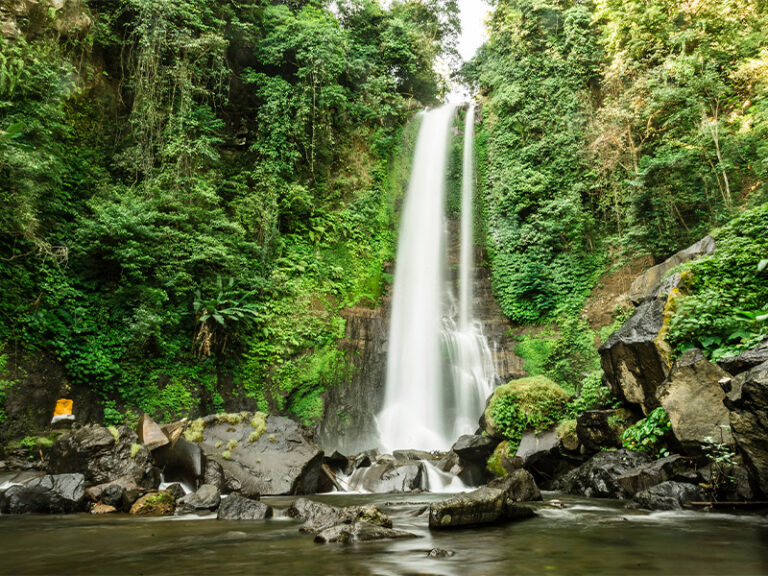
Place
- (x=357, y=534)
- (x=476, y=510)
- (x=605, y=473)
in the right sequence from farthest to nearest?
(x=605, y=473)
(x=476, y=510)
(x=357, y=534)

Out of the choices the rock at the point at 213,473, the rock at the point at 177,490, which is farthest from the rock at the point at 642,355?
the rock at the point at 177,490

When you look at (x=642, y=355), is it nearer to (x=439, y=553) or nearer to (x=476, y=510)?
(x=476, y=510)

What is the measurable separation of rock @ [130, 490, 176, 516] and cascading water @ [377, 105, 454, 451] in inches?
338

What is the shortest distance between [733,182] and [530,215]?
671 centimetres

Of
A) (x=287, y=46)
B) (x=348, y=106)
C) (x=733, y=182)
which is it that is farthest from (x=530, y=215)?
(x=287, y=46)

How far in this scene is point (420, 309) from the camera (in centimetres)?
1833

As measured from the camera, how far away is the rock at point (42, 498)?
6.59 meters

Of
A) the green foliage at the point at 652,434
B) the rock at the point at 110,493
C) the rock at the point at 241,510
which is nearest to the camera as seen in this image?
the rock at the point at 241,510

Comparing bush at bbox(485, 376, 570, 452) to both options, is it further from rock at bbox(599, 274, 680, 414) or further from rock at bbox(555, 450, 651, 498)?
rock at bbox(555, 450, 651, 498)

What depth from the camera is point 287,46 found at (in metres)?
18.2

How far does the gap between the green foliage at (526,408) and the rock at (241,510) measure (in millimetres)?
6125

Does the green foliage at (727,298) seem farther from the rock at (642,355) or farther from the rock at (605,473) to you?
the rock at (605,473)

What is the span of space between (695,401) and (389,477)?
6065 mm

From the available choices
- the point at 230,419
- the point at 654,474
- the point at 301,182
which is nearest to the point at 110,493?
the point at 230,419
